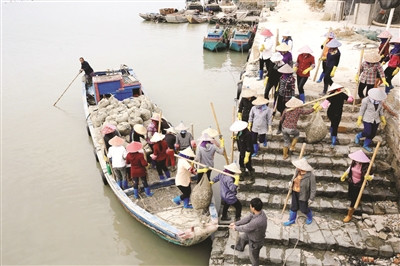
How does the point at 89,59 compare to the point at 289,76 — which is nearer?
the point at 289,76

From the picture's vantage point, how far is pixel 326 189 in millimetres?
6238

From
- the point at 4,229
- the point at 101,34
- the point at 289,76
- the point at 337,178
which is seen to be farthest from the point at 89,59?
the point at 337,178

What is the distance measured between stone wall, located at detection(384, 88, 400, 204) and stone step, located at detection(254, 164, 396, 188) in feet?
0.64

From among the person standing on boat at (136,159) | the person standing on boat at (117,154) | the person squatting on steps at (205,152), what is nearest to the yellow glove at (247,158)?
the person squatting on steps at (205,152)

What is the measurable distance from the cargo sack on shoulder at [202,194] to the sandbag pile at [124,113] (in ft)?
12.6

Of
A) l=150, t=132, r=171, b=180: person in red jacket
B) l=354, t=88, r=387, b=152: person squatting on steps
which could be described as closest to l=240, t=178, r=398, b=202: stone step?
l=354, t=88, r=387, b=152: person squatting on steps

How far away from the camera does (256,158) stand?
22.6 ft

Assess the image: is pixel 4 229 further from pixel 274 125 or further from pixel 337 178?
pixel 337 178

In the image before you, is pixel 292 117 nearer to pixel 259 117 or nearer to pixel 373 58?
pixel 259 117

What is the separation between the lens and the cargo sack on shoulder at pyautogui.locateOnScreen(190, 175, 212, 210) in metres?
5.87

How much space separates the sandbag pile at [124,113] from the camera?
360 inches

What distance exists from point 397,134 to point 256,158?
2.97 metres

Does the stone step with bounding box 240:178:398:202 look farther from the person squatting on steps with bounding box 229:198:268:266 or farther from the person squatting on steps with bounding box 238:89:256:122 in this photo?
the person squatting on steps with bounding box 229:198:268:266

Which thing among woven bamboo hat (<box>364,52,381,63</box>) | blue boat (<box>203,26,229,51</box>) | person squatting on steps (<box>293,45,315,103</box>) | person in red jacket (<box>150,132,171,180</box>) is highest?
woven bamboo hat (<box>364,52,381,63</box>)
